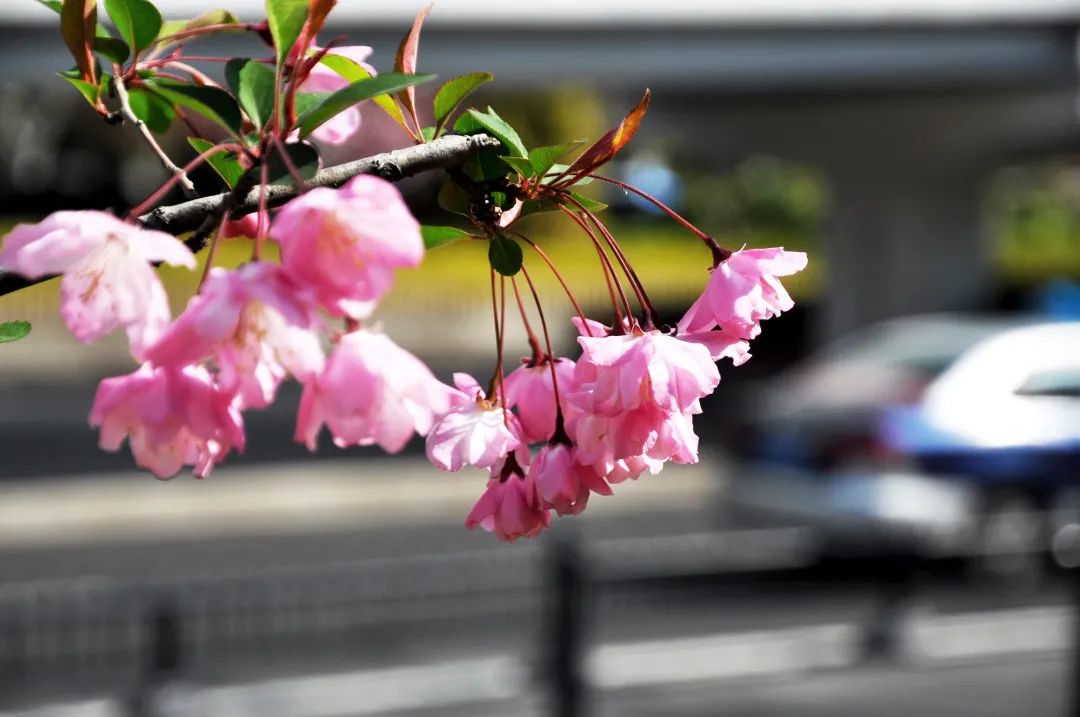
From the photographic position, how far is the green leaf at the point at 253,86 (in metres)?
0.98

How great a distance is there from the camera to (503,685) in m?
6.10

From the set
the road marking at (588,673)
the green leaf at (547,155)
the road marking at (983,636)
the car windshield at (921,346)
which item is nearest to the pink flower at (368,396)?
the green leaf at (547,155)

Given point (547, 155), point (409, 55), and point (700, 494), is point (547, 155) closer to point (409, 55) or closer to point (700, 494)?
point (409, 55)

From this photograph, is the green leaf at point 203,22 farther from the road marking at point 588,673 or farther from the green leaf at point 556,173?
the road marking at point 588,673

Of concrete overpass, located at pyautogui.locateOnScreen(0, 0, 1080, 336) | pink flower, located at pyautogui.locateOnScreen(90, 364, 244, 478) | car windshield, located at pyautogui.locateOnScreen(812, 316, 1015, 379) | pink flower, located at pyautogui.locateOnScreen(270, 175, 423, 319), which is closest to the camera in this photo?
pink flower, located at pyautogui.locateOnScreen(270, 175, 423, 319)

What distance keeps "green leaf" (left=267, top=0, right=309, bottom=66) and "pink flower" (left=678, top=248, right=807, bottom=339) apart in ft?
1.25

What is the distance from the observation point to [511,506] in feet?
4.02

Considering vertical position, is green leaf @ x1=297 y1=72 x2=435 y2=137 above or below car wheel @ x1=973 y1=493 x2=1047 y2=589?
above

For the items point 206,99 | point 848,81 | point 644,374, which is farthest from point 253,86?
point 848,81

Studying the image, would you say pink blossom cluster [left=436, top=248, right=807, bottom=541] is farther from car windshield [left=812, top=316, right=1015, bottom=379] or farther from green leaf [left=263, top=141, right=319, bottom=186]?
car windshield [left=812, top=316, right=1015, bottom=379]

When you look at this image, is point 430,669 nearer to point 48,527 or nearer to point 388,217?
point 388,217

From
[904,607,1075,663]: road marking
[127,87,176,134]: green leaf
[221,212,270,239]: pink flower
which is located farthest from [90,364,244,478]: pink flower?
[904,607,1075,663]: road marking

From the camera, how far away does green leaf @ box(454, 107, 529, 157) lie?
42.3 inches

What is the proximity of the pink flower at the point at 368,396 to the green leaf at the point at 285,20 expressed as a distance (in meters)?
0.21
